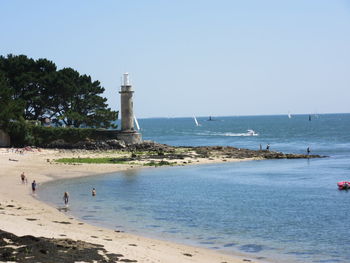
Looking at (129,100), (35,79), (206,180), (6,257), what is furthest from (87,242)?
(35,79)

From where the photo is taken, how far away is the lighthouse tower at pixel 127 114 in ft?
243

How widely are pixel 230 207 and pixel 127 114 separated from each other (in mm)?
39639

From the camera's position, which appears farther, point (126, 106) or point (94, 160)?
point (126, 106)

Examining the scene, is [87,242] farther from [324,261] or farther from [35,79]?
[35,79]

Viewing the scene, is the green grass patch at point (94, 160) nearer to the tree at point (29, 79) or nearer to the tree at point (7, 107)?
the tree at point (7, 107)

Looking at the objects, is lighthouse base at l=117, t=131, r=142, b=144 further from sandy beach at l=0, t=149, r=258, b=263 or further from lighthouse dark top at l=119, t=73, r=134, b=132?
sandy beach at l=0, t=149, r=258, b=263

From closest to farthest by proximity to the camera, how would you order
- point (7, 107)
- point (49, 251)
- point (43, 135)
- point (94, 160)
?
point (49, 251)
point (94, 160)
point (7, 107)
point (43, 135)

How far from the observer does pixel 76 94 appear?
276ft

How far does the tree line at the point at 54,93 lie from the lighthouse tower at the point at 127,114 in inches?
277

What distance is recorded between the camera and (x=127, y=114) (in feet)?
245

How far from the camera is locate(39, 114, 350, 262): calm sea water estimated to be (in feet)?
87.7

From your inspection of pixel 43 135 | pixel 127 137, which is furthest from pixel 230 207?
pixel 43 135

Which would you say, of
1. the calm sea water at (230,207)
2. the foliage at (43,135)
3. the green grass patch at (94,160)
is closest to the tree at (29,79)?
the foliage at (43,135)

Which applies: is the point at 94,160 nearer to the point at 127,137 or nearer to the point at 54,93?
the point at 127,137
